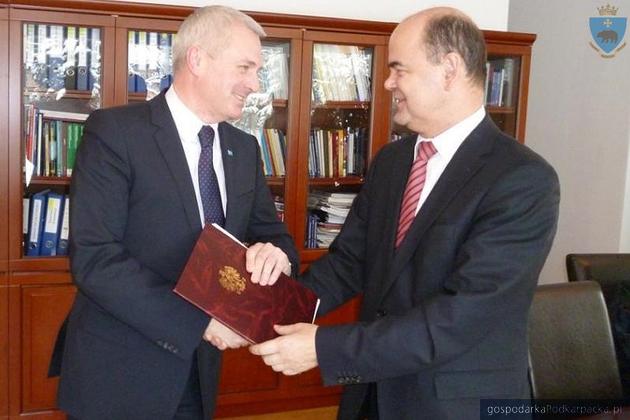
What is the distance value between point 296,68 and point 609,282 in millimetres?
1745

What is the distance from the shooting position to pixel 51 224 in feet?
10.5

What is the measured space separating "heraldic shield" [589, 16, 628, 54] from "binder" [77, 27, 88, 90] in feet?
10.3

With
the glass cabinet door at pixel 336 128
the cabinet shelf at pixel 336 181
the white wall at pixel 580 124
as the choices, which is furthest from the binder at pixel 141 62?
the white wall at pixel 580 124

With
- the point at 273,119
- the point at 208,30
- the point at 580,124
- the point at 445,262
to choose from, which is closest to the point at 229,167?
the point at 208,30

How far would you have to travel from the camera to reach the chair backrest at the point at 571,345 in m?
1.93

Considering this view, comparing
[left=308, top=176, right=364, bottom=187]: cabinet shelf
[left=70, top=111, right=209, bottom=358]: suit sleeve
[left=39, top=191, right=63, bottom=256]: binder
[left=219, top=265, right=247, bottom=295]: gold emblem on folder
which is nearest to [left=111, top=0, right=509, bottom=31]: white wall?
[left=308, top=176, right=364, bottom=187]: cabinet shelf

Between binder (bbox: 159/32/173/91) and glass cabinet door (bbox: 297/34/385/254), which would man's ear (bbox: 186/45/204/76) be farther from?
glass cabinet door (bbox: 297/34/385/254)

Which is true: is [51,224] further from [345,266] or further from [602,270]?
[602,270]

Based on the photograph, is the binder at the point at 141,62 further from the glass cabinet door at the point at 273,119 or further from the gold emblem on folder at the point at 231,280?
the gold emblem on folder at the point at 231,280

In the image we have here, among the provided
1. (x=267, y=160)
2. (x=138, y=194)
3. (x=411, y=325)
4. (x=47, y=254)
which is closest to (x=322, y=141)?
(x=267, y=160)

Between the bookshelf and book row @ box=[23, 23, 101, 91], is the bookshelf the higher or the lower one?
the lower one

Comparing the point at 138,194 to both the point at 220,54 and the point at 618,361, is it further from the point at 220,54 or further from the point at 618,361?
the point at 618,361

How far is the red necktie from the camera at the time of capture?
5.69 feet

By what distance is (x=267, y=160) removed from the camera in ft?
11.5
